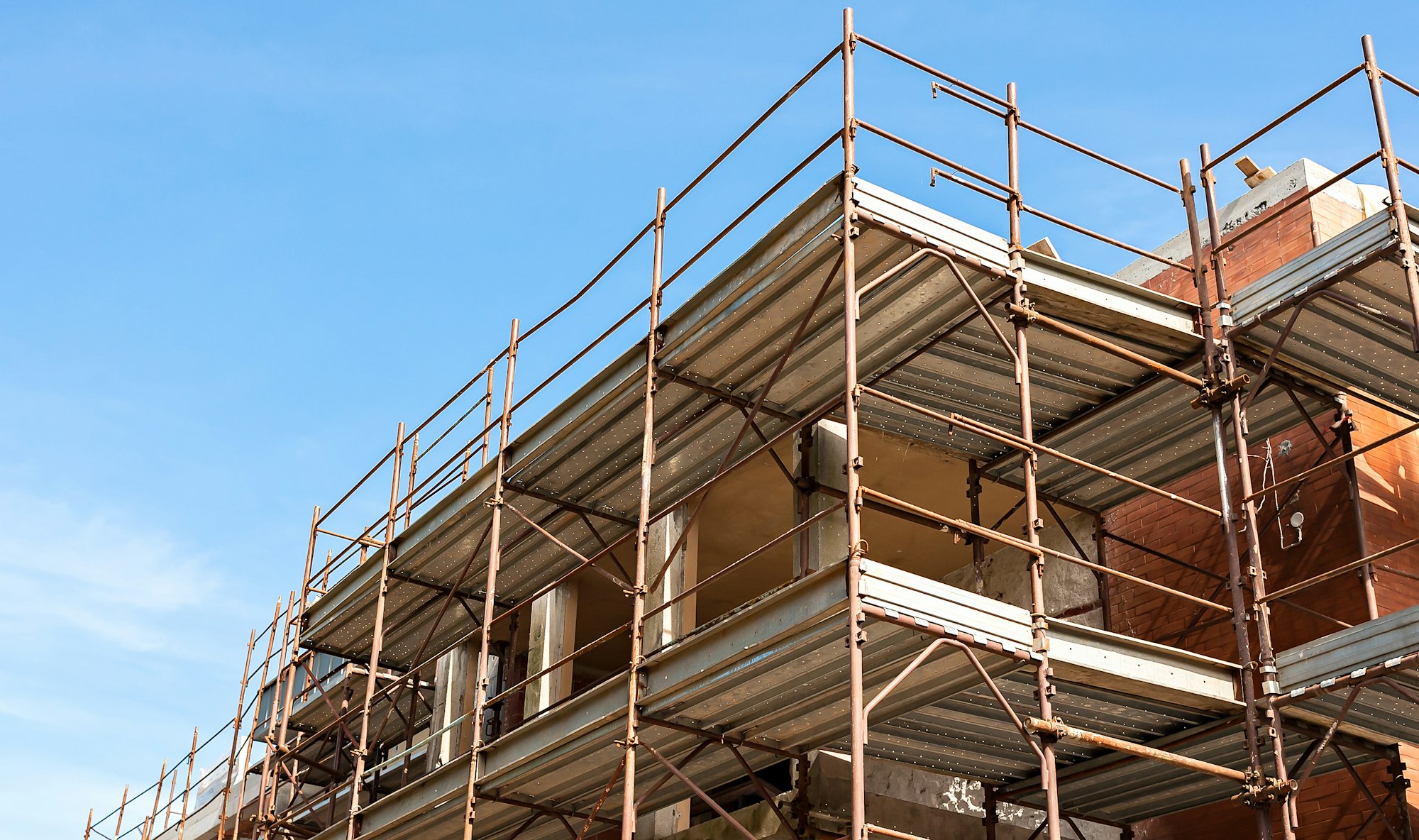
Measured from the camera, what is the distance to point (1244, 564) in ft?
43.0

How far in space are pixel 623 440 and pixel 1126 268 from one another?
5.74m

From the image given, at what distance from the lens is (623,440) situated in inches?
551

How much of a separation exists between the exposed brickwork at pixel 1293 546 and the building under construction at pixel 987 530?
0.10 feet

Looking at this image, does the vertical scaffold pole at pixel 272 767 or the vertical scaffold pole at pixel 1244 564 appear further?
the vertical scaffold pole at pixel 272 767

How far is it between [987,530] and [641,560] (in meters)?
3.17

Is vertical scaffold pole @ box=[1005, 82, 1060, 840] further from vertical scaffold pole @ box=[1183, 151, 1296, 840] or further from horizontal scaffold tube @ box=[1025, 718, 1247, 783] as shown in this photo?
vertical scaffold pole @ box=[1183, 151, 1296, 840]

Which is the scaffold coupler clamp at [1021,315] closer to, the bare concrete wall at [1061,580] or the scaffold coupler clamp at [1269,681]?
the scaffold coupler clamp at [1269,681]

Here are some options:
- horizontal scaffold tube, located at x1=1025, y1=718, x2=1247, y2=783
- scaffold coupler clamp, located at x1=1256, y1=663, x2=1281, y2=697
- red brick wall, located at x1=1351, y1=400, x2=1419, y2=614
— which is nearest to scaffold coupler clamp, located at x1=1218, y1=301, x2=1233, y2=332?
red brick wall, located at x1=1351, y1=400, x2=1419, y2=614

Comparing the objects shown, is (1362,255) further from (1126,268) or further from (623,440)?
(623,440)

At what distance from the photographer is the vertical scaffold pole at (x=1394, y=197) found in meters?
10.4

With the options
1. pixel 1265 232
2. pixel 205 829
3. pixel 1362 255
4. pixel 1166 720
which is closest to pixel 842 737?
pixel 1166 720

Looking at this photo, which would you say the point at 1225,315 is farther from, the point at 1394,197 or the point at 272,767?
the point at 272,767

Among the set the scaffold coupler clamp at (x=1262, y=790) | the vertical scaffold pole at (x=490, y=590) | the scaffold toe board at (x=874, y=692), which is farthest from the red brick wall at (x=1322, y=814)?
the vertical scaffold pole at (x=490, y=590)

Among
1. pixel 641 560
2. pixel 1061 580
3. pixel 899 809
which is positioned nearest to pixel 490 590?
pixel 641 560
